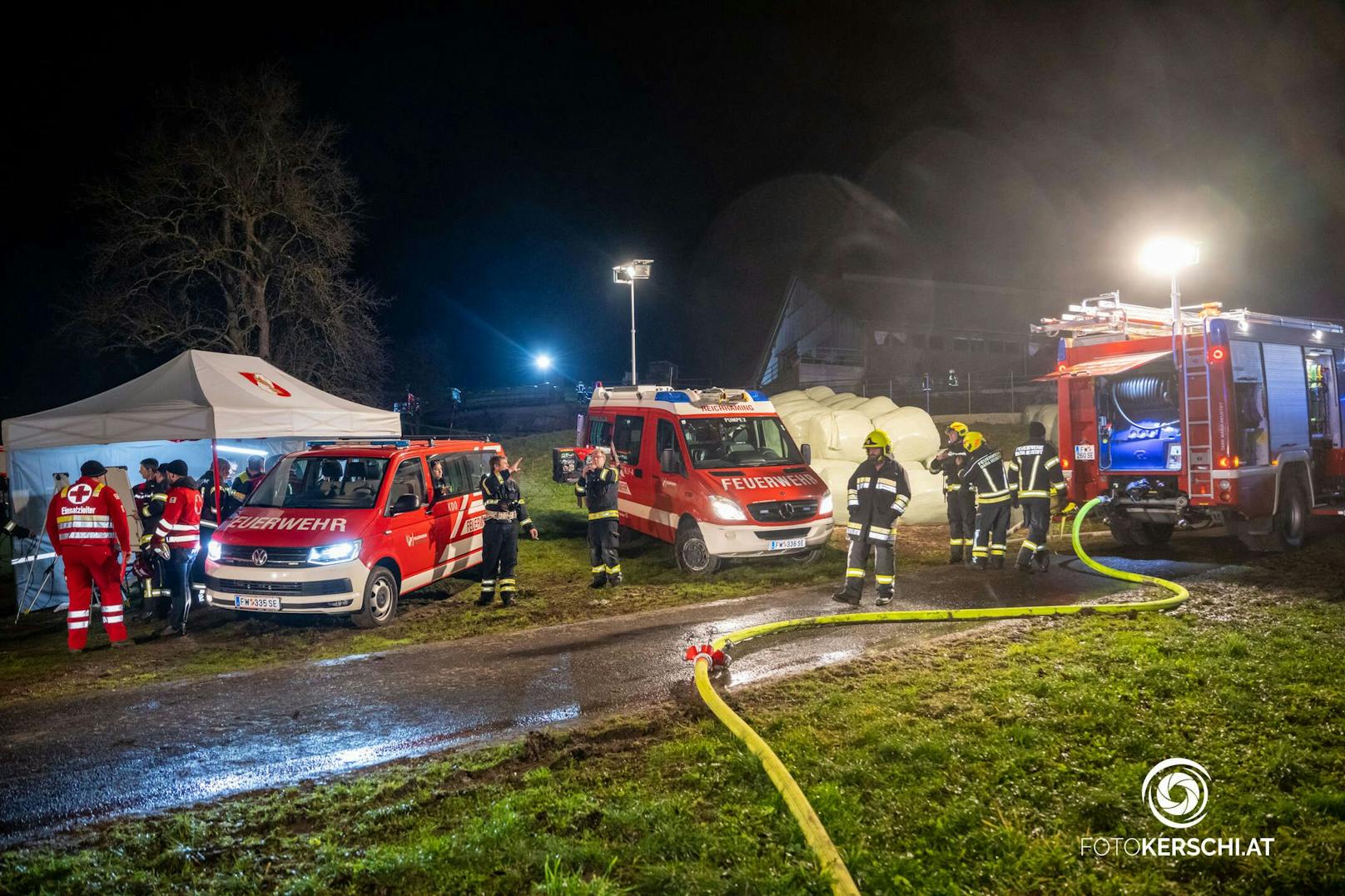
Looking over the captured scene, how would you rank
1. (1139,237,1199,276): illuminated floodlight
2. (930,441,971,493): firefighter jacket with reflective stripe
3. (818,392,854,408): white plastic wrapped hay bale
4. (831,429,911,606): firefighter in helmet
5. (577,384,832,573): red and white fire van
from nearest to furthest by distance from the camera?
(831,429,911,606): firefighter in helmet
(577,384,832,573): red and white fire van
(930,441,971,493): firefighter jacket with reflective stripe
(1139,237,1199,276): illuminated floodlight
(818,392,854,408): white plastic wrapped hay bale

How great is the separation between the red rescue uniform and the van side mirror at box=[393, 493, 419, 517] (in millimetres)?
2524

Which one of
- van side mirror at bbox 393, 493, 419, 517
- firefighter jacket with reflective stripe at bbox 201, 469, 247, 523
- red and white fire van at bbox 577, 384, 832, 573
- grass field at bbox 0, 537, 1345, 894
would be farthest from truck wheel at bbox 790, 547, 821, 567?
firefighter jacket with reflective stripe at bbox 201, 469, 247, 523

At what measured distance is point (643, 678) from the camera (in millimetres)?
6195

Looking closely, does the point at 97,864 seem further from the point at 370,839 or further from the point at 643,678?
the point at 643,678

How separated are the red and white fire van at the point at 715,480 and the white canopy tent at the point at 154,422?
4338 mm

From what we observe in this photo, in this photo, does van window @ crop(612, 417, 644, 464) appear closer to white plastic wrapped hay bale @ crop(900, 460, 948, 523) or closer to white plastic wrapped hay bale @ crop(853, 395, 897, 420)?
white plastic wrapped hay bale @ crop(900, 460, 948, 523)

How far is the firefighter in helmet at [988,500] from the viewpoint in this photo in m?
9.74

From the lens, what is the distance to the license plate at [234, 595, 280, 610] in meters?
7.61

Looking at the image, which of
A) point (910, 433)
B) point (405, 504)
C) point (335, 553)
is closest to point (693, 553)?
point (405, 504)

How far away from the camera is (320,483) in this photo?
352 inches

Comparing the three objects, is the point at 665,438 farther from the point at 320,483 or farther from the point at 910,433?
the point at 910,433

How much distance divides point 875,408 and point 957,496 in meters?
5.32

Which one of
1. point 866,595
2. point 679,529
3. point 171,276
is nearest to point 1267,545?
point 866,595

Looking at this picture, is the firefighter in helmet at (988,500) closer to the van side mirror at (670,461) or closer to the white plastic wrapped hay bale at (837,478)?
the white plastic wrapped hay bale at (837,478)
